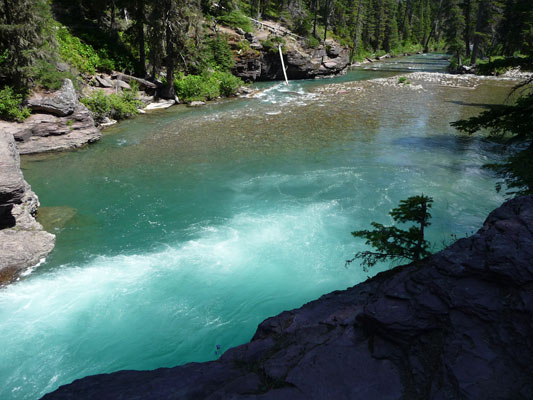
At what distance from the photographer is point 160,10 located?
24.5 m

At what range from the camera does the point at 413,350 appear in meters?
3.46

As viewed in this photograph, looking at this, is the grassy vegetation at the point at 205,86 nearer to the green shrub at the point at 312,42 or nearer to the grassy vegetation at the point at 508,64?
the green shrub at the point at 312,42

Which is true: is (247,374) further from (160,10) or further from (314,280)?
(160,10)

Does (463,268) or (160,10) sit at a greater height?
(160,10)

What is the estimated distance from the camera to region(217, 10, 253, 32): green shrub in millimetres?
39688

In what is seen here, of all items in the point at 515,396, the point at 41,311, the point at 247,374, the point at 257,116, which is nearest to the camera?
the point at 515,396

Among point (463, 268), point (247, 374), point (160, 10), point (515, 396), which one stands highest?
point (160, 10)

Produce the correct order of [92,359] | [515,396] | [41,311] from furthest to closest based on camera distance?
[41,311] < [92,359] < [515,396]

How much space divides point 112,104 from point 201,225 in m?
15.4

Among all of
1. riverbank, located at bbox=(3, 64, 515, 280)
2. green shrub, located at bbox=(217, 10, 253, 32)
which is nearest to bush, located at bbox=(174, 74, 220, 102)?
riverbank, located at bbox=(3, 64, 515, 280)

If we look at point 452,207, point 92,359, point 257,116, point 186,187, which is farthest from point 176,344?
point 257,116

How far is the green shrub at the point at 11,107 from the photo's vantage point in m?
15.9

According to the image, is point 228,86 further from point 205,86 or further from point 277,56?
point 277,56

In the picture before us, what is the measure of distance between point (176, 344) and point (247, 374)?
364 cm
